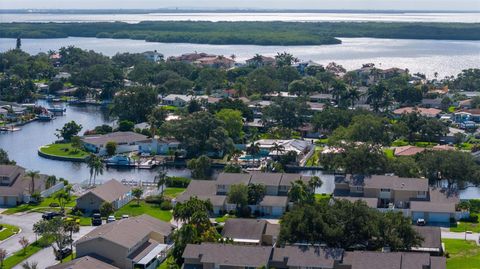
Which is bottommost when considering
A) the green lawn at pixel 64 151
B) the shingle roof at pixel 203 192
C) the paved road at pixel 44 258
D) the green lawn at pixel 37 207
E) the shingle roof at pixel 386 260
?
the green lawn at pixel 64 151

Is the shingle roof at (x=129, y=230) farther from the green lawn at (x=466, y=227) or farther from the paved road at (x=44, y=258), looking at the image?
the green lawn at (x=466, y=227)

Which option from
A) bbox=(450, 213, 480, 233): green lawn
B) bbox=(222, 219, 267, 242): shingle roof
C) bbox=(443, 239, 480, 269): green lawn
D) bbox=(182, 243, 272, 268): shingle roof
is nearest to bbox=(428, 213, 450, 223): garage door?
bbox=(450, 213, 480, 233): green lawn

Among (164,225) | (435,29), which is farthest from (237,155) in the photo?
(435,29)

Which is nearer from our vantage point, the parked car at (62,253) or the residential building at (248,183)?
the parked car at (62,253)

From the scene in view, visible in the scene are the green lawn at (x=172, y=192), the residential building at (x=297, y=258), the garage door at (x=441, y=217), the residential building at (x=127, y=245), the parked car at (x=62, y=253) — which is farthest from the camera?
the green lawn at (x=172, y=192)

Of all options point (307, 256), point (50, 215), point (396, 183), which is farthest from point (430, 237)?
point (50, 215)

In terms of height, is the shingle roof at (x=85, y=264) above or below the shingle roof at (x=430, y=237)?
below

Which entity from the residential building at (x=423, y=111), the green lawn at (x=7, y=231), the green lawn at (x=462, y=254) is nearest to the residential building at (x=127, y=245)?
the green lawn at (x=7, y=231)
